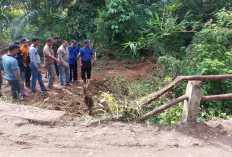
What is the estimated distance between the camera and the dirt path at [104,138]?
97.0 inches

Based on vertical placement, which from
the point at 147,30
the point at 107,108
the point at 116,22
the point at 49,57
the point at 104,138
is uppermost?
the point at 116,22

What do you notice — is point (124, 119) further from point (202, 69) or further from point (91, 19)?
point (91, 19)

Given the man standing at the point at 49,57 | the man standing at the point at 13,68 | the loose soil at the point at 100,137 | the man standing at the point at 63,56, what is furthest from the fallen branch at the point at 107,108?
the man standing at the point at 63,56

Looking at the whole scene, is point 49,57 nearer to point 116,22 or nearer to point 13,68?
point 13,68

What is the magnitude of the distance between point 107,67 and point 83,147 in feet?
23.6

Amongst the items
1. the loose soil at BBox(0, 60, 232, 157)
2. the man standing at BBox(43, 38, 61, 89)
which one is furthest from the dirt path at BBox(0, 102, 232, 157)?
the man standing at BBox(43, 38, 61, 89)

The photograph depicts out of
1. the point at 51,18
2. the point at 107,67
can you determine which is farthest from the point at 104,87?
the point at 51,18

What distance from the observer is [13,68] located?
4.84 metres

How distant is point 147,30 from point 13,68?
620cm

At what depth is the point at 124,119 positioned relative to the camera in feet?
10.2

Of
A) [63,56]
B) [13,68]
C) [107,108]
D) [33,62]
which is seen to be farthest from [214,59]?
[13,68]

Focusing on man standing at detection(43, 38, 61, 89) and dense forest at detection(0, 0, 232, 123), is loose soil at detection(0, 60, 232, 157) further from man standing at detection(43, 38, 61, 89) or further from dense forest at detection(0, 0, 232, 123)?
man standing at detection(43, 38, 61, 89)

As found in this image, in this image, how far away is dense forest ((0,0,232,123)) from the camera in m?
6.24

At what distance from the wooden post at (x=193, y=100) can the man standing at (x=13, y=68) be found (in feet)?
12.4
